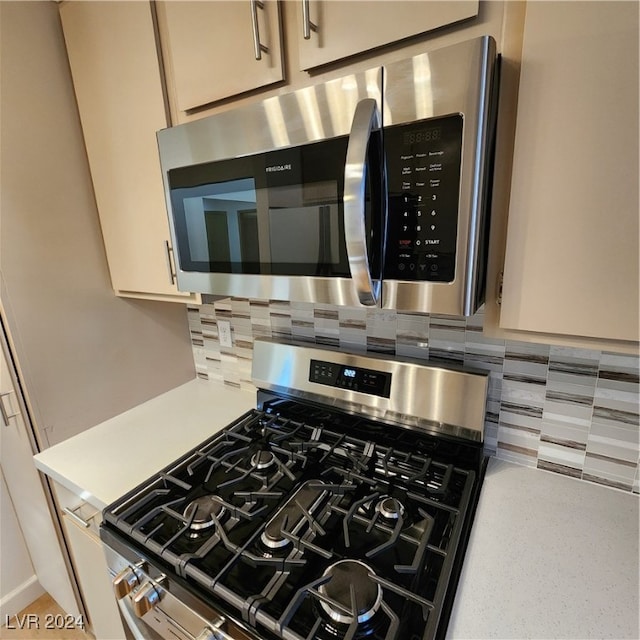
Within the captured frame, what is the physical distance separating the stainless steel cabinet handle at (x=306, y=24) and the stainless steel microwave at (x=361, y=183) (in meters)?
0.09

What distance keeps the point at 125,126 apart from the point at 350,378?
94 centimetres

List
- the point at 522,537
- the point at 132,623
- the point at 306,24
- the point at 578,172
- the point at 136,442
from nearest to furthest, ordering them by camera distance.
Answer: the point at 578,172, the point at 306,24, the point at 522,537, the point at 132,623, the point at 136,442

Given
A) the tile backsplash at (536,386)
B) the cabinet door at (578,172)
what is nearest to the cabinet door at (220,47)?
the cabinet door at (578,172)

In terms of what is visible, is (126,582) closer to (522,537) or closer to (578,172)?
(522,537)

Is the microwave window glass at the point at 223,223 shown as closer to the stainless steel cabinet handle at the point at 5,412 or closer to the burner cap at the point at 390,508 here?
the burner cap at the point at 390,508

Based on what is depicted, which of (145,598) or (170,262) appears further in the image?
(170,262)

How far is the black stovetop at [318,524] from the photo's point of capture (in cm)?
59

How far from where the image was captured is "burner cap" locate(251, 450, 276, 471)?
0.94m

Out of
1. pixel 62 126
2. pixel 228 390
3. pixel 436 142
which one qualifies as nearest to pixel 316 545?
pixel 436 142

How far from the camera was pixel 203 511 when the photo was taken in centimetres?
79

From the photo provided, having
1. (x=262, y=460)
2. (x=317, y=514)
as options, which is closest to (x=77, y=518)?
(x=262, y=460)

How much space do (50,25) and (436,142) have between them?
1.21m

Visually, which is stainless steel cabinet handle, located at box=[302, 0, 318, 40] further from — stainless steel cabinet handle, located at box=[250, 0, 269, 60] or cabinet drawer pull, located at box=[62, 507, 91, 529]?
cabinet drawer pull, located at box=[62, 507, 91, 529]

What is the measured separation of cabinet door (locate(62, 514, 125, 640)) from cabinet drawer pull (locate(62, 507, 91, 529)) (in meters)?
0.01
